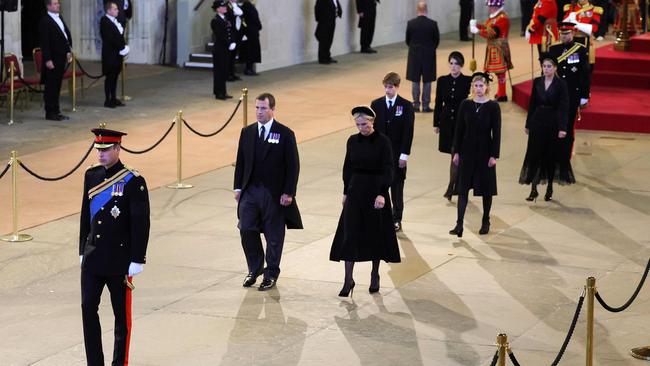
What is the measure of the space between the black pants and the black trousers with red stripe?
22.0 meters

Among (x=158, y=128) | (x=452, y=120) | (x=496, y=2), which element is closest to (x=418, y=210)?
(x=452, y=120)

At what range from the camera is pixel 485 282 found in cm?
1241

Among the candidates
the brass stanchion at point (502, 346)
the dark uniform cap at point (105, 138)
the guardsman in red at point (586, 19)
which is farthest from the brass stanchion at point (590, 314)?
the guardsman in red at point (586, 19)

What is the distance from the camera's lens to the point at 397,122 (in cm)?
1380

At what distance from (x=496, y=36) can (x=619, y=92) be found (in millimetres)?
2594

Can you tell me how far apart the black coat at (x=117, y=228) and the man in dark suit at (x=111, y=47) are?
13041 millimetres

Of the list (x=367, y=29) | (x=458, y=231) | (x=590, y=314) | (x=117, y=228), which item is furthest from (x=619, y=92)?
(x=117, y=228)

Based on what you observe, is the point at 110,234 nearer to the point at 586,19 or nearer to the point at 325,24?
the point at 586,19

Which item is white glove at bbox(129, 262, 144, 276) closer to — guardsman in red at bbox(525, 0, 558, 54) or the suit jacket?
the suit jacket

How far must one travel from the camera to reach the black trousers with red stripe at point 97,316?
927 cm

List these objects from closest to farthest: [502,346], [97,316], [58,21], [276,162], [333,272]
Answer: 1. [502,346]
2. [97,316]
3. [276,162]
4. [333,272]
5. [58,21]

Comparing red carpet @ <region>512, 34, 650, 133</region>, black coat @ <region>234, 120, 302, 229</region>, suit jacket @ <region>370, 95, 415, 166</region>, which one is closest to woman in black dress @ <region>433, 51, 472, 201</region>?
suit jacket @ <region>370, 95, 415, 166</region>

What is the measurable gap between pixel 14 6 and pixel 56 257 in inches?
369

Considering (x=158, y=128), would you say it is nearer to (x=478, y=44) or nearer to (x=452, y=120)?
(x=452, y=120)
